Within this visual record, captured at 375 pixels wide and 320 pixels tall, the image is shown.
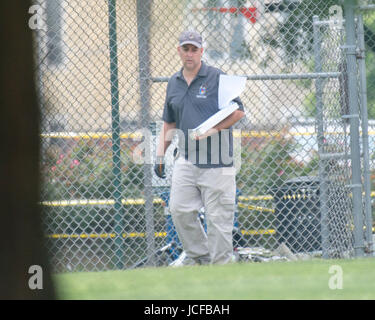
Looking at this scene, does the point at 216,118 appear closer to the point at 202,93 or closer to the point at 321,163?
the point at 202,93

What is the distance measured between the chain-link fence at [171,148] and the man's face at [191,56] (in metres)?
0.43

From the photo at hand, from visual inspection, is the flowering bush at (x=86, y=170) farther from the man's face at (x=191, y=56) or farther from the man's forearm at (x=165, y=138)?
the man's face at (x=191, y=56)

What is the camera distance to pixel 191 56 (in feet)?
18.8

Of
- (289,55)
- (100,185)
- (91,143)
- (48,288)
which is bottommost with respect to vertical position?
(48,288)

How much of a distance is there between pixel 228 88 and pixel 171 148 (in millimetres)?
1222

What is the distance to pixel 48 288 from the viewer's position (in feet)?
7.81

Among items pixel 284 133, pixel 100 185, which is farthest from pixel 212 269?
pixel 284 133

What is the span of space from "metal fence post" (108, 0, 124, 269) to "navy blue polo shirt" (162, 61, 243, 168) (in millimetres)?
608

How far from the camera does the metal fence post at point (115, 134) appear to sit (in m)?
6.02

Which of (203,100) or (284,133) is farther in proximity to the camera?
(284,133)

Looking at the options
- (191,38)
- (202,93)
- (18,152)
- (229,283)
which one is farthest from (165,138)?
(18,152)
